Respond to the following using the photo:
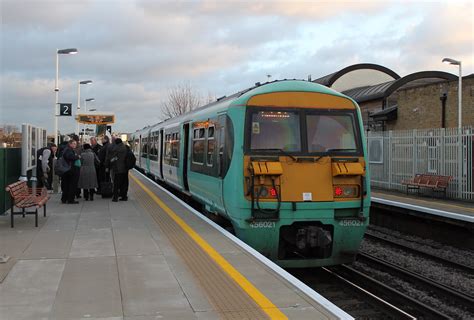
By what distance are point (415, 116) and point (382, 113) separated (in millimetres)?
2055

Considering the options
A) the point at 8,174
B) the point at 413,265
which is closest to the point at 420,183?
the point at 413,265

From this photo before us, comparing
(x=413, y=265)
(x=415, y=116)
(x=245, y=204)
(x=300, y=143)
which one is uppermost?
(x=415, y=116)

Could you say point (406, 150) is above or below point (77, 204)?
above

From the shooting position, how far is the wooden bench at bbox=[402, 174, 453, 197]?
52.2 ft

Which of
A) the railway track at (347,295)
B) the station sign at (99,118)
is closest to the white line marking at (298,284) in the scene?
the railway track at (347,295)

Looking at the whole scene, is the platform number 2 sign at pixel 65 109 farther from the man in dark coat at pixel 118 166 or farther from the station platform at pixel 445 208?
the station platform at pixel 445 208

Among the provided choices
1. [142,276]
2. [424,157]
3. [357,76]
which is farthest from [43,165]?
[357,76]

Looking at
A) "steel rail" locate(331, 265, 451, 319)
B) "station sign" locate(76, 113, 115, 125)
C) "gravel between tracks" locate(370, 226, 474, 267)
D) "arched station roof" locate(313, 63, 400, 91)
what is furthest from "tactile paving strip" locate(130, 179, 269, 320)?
"arched station roof" locate(313, 63, 400, 91)

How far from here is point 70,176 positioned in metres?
12.2

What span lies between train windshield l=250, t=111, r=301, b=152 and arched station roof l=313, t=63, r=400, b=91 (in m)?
29.9

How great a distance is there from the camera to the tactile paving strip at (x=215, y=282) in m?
4.61

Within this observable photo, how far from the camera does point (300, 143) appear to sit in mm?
7836

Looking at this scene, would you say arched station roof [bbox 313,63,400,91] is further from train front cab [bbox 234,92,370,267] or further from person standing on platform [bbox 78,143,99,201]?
train front cab [bbox 234,92,370,267]

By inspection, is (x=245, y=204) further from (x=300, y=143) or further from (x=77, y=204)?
(x=77, y=204)
